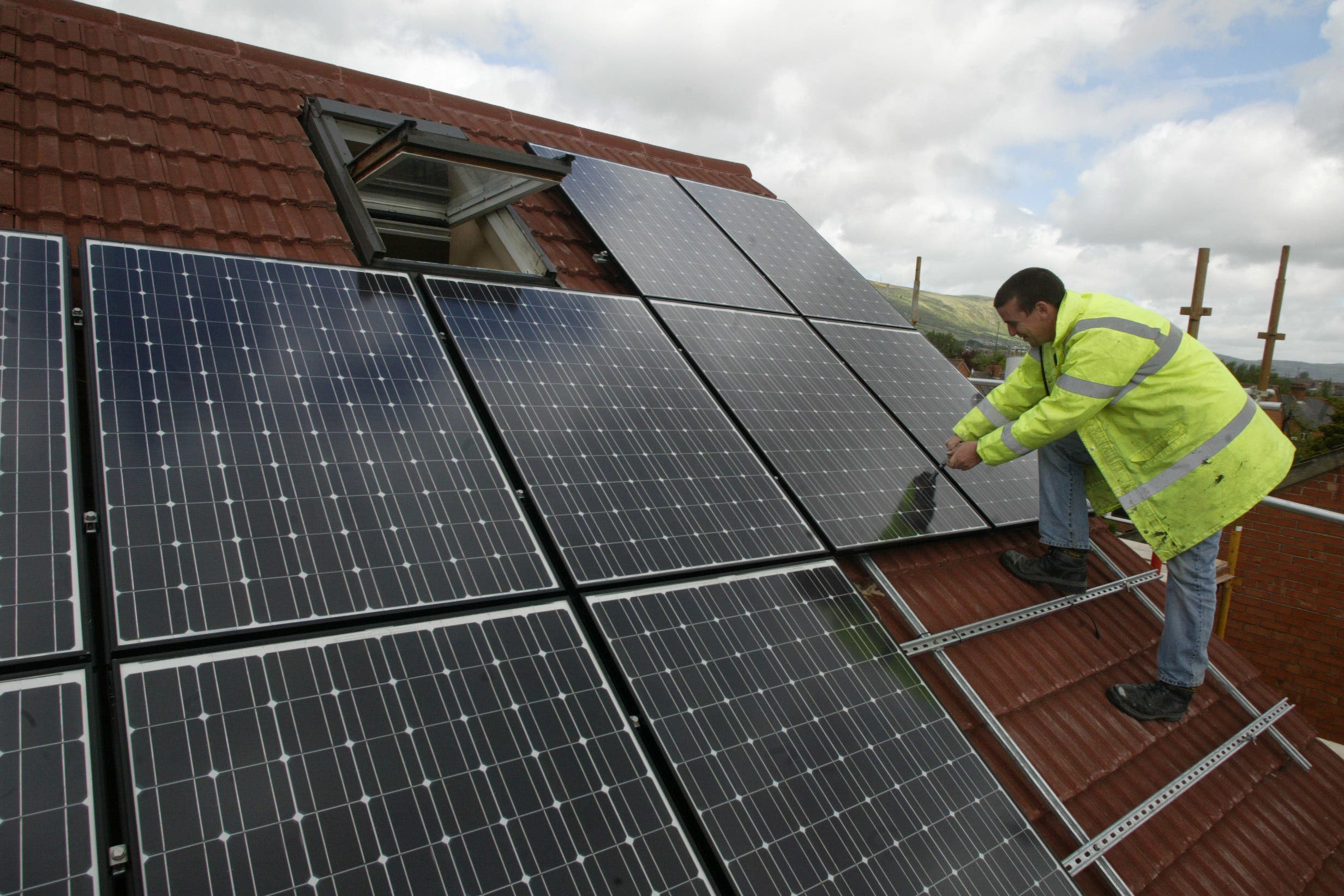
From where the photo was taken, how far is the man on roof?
15.2 feet

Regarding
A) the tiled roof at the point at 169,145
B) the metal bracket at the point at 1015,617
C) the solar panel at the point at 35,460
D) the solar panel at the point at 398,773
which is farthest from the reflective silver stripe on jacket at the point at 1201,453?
the solar panel at the point at 35,460

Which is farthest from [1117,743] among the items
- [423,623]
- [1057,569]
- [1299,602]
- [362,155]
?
[1299,602]

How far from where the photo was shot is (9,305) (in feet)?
10.5

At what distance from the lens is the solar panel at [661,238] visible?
6.22 meters

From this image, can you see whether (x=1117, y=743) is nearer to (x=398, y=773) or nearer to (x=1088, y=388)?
(x=1088, y=388)

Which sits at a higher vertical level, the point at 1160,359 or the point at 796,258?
the point at 796,258

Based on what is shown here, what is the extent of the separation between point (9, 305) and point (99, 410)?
0.68 meters

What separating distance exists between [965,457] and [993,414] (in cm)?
40

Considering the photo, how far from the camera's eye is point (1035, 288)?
491cm

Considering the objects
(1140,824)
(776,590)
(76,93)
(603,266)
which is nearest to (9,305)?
(76,93)

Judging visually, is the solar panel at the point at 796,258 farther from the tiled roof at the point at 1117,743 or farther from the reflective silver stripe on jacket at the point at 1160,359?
the reflective silver stripe on jacket at the point at 1160,359

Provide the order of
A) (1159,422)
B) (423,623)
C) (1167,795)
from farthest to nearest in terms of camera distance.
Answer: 1. (1159,422)
2. (1167,795)
3. (423,623)

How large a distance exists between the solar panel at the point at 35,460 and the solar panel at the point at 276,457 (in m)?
0.12

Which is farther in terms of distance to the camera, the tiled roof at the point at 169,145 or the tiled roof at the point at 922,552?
the tiled roof at the point at 169,145
